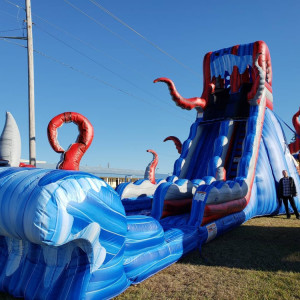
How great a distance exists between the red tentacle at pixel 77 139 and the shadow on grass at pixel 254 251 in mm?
1643

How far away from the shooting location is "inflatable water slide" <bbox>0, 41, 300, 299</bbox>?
1830mm

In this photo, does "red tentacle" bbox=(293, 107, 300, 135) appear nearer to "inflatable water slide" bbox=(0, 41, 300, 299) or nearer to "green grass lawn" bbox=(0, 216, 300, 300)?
"inflatable water slide" bbox=(0, 41, 300, 299)

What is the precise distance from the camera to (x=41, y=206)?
1.71 m

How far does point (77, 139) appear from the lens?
292cm

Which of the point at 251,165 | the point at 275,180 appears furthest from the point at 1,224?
the point at 275,180

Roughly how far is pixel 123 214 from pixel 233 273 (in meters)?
1.35

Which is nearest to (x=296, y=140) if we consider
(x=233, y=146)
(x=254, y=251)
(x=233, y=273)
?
(x=233, y=146)

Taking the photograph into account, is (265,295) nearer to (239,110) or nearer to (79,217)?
(79,217)

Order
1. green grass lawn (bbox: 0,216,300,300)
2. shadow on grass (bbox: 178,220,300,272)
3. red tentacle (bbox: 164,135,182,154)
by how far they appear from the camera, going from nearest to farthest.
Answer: green grass lawn (bbox: 0,216,300,300) → shadow on grass (bbox: 178,220,300,272) → red tentacle (bbox: 164,135,182,154)

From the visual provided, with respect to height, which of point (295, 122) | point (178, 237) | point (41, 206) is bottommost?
point (178, 237)

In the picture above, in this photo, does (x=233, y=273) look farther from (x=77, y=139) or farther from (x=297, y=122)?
(x=297, y=122)

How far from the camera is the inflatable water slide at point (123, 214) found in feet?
6.00

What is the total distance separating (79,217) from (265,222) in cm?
472

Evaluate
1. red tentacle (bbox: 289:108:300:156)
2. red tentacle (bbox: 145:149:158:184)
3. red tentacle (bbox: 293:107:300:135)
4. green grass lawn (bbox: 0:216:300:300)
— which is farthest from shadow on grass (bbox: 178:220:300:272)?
red tentacle (bbox: 293:107:300:135)
